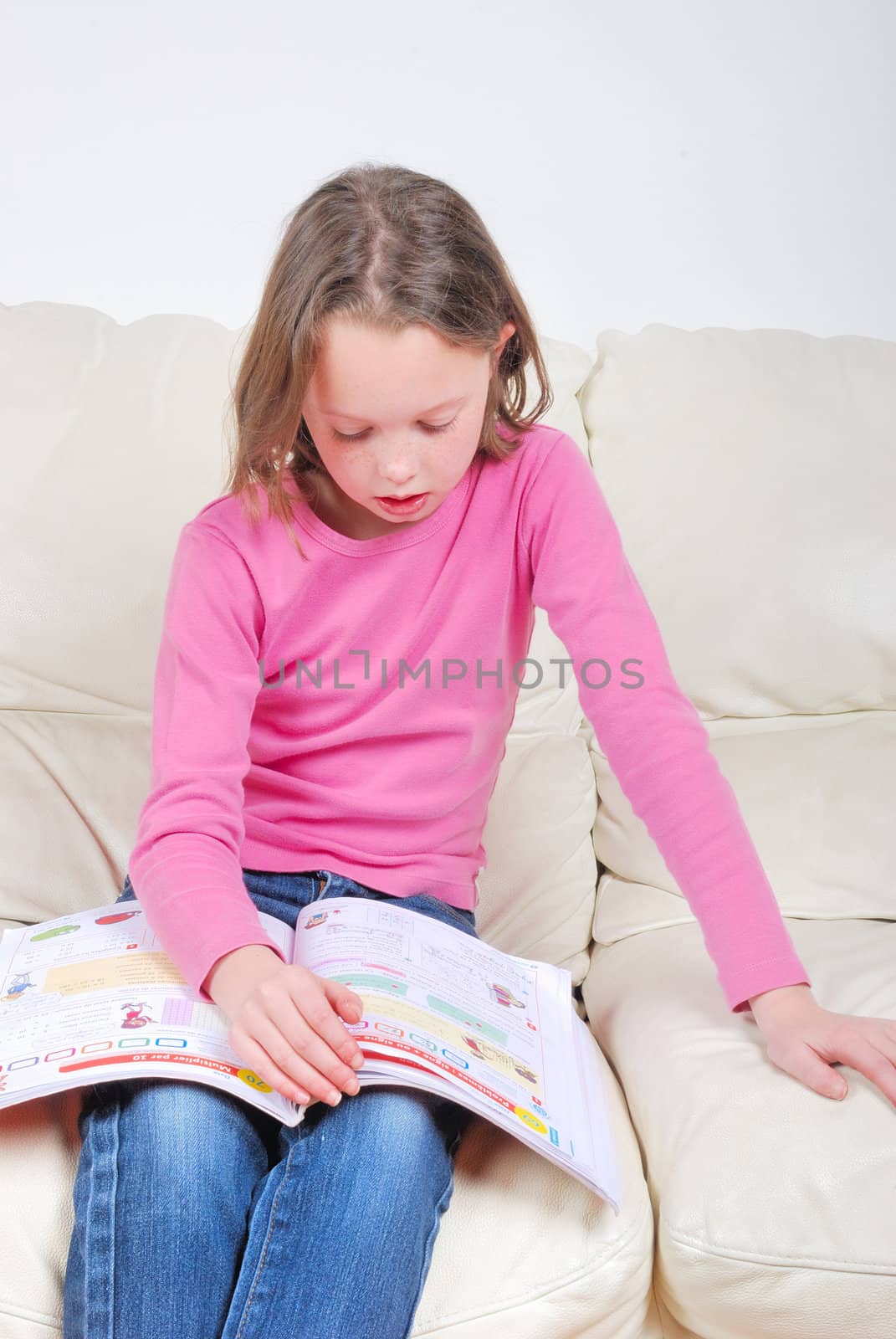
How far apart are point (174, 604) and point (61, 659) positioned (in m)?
0.42

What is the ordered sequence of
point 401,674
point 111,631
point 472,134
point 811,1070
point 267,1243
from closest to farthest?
point 267,1243, point 811,1070, point 401,674, point 111,631, point 472,134

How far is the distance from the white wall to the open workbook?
41.9 inches

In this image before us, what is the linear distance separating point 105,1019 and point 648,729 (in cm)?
45

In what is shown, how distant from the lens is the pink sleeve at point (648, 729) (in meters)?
0.88

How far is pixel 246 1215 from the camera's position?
0.79m

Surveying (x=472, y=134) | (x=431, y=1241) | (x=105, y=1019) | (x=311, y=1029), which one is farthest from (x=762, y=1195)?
(x=472, y=134)

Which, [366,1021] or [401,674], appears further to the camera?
[401,674]

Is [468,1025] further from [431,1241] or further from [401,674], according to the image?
[401,674]

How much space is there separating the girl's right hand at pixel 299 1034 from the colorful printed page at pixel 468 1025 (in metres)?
0.02

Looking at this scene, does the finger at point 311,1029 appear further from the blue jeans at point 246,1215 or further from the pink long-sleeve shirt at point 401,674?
the pink long-sleeve shirt at point 401,674

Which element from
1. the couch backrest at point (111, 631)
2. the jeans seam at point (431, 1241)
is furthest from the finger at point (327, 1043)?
the couch backrest at point (111, 631)

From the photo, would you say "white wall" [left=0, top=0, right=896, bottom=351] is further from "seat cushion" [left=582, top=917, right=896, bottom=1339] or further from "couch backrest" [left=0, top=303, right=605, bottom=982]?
"seat cushion" [left=582, top=917, right=896, bottom=1339]

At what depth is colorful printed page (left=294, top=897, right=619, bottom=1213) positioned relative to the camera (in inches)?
29.9

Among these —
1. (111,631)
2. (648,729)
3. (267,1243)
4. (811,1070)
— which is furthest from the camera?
(111,631)
